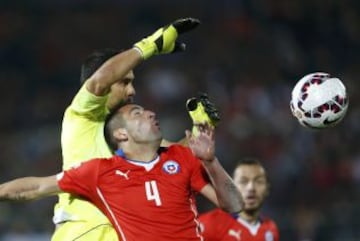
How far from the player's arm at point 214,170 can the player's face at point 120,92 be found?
0.43 metres

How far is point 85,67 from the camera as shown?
17.1 feet

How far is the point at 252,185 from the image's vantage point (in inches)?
261

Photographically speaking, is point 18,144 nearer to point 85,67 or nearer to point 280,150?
point 280,150

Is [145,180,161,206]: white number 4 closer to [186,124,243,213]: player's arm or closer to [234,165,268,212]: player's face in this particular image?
[186,124,243,213]: player's arm

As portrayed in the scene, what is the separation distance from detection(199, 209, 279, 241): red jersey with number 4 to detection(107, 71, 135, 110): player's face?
170cm

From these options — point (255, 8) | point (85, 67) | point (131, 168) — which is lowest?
point (131, 168)

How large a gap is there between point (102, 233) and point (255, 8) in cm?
897

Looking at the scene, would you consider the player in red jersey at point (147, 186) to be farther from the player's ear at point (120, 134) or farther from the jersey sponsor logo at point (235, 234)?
the jersey sponsor logo at point (235, 234)

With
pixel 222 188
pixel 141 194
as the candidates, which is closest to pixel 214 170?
pixel 222 188

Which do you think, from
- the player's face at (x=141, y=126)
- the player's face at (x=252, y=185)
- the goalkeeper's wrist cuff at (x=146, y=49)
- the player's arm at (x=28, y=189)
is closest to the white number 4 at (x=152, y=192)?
the player's face at (x=141, y=126)

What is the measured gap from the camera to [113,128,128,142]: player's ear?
5.06 m

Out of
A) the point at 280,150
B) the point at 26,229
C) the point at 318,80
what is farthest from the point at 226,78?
the point at 318,80

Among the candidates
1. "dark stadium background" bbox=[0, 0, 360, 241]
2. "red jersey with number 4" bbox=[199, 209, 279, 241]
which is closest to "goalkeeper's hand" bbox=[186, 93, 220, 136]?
"red jersey with number 4" bbox=[199, 209, 279, 241]

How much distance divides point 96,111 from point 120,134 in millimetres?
214
